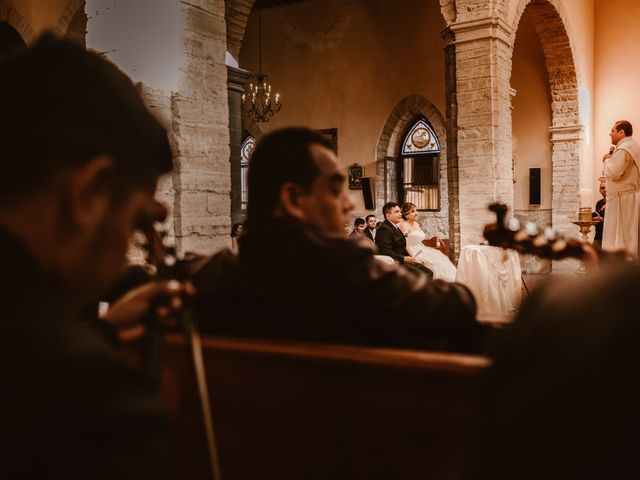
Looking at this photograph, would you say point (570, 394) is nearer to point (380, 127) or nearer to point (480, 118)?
point (480, 118)

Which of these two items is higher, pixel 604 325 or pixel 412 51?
pixel 412 51

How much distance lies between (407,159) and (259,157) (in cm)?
1236

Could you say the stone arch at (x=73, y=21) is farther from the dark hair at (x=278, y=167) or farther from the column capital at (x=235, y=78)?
the dark hair at (x=278, y=167)

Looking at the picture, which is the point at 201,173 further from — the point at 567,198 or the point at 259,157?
the point at 567,198

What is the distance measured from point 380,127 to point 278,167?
40.2 ft

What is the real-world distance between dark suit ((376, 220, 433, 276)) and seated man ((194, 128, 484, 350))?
5666 mm

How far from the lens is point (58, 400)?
59 centimetres

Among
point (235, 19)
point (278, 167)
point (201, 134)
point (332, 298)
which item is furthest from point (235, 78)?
point (332, 298)

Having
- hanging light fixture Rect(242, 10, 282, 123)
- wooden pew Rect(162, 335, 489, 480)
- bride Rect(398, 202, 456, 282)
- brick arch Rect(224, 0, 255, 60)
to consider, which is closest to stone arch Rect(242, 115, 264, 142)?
hanging light fixture Rect(242, 10, 282, 123)

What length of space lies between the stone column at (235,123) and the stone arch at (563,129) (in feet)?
22.8

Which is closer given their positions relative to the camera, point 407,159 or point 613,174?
point 613,174

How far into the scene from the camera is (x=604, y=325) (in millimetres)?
428

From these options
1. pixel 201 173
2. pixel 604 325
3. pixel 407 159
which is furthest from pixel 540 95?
pixel 604 325

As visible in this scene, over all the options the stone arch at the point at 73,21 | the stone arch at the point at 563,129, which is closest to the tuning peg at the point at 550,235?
the stone arch at the point at 73,21
